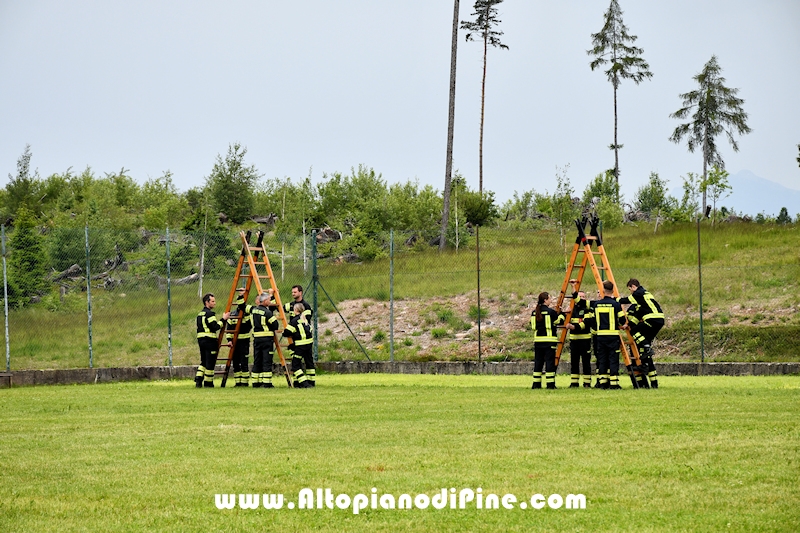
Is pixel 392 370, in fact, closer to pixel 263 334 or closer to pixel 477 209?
pixel 263 334

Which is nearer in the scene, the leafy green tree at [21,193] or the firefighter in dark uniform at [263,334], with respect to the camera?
the firefighter in dark uniform at [263,334]

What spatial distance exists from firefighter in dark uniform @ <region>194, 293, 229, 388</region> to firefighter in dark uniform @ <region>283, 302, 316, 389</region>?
168 centimetres

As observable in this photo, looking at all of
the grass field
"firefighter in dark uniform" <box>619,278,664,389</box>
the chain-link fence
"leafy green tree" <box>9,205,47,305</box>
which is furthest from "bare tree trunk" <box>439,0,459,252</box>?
the grass field

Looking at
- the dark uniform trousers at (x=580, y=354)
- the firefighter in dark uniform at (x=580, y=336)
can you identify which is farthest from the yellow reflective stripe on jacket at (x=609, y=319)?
the dark uniform trousers at (x=580, y=354)

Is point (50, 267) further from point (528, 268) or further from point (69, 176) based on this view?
point (69, 176)

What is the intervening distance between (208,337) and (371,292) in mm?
10010

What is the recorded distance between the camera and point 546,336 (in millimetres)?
19203

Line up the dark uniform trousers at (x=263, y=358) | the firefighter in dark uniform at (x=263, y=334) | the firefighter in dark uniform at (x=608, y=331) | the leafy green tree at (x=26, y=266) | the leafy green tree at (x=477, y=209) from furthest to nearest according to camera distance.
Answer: the leafy green tree at (x=477, y=209) < the leafy green tree at (x=26, y=266) < the dark uniform trousers at (x=263, y=358) < the firefighter in dark uniform at (x=263, y=334) < the firefighter in dark uniform at (x=608, y=331)

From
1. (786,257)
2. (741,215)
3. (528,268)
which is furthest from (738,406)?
(741,215)

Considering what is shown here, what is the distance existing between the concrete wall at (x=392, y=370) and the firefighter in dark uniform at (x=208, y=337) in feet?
13.7

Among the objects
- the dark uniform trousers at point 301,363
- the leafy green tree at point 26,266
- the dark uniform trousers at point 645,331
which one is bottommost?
the dark uniform trousers at point 301,363

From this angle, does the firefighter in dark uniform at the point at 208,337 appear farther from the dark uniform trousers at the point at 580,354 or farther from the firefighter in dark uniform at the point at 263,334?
the dark uniform trousers at the point at 580,354

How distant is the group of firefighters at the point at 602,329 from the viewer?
18.6 metres

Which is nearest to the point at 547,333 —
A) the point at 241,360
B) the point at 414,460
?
the point at 241,360
